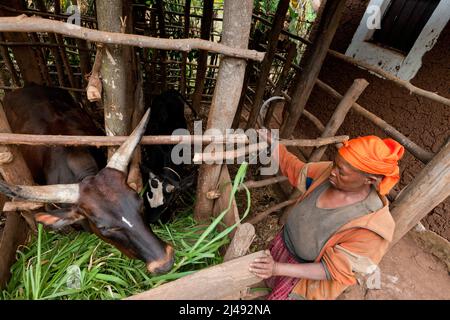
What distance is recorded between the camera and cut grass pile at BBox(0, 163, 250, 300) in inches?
72.0

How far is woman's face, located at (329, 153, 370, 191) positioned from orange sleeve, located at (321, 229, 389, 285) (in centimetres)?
26

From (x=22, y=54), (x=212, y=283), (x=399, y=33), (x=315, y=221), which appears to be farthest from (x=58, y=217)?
(x=399, y=33)

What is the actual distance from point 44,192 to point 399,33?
421cm

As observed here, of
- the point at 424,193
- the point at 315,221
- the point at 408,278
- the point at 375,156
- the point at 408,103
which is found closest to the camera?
the point at 375,156

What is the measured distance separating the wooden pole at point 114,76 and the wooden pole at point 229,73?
0.56 metres

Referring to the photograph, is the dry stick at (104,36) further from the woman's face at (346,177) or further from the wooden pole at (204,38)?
the wooden pole at (204,38)

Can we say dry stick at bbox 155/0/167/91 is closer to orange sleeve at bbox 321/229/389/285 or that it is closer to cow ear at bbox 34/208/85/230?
cow ear at bbox 34/208/85/230

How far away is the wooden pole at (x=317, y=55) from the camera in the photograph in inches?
111

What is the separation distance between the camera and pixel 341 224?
1742 mm

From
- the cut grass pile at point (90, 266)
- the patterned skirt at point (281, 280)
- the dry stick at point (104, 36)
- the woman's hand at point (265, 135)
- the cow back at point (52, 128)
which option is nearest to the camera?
the dry stick at point (104, 36)

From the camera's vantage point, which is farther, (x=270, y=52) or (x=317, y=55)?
(x=270, y=52)

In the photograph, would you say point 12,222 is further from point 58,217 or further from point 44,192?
point 44,192

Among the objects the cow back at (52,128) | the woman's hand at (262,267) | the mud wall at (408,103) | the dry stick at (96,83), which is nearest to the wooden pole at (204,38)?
the cow back at (52,128)

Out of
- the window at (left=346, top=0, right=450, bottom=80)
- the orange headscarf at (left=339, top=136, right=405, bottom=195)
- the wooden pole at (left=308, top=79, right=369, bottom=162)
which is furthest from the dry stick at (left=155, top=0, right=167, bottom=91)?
the orange headscarf at (left=339, top=136, right=405, bottom=195)
